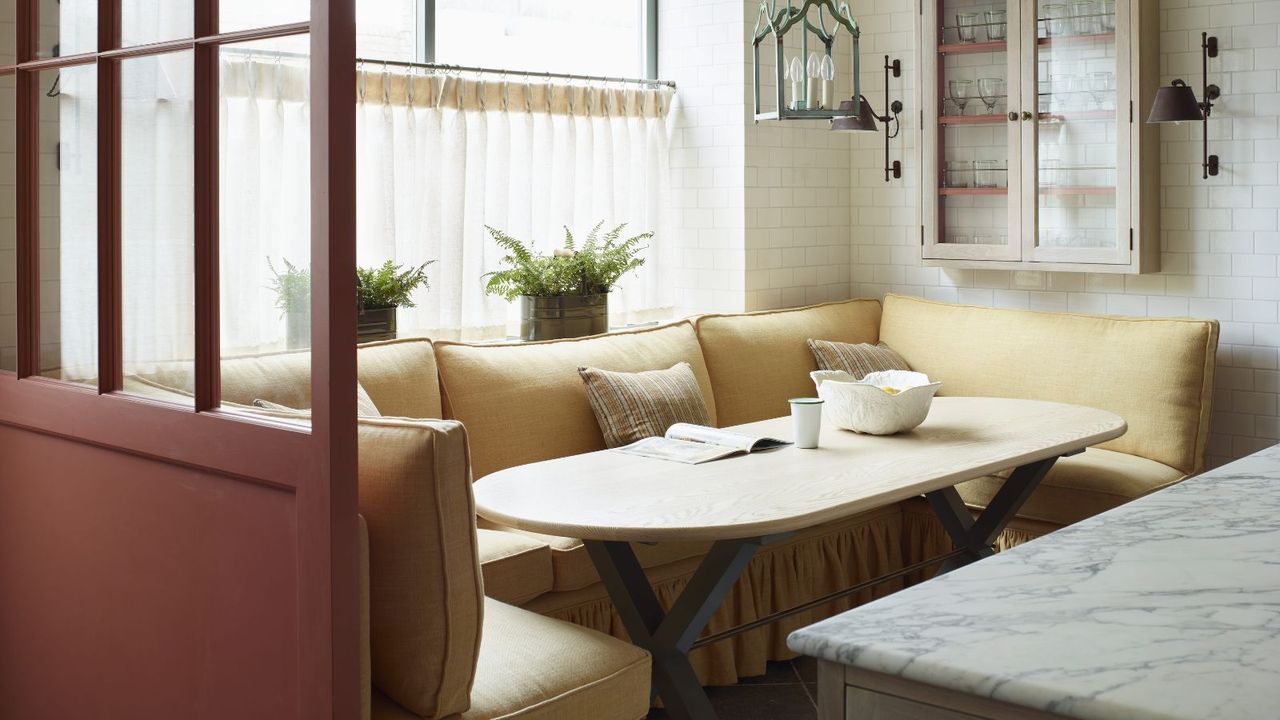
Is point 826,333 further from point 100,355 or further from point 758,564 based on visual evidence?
point 100,355

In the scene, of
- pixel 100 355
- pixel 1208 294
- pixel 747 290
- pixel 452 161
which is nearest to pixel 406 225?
pixel 452 161

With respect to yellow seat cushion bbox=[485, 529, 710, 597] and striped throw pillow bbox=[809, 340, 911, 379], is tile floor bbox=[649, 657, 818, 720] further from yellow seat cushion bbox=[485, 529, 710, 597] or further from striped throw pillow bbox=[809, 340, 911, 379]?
striped throw pillow bbox=[809, 340, 911, 379]

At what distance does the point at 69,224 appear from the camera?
107 inches

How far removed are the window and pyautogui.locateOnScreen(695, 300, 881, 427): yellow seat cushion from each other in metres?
1.20

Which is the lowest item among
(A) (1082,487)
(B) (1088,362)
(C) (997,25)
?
(A) (1082,487)

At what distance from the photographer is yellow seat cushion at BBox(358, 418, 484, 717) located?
2.30m

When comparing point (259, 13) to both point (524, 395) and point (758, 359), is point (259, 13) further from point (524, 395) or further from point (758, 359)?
point (758, 359)

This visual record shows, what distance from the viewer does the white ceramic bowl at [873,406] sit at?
3.67 meters

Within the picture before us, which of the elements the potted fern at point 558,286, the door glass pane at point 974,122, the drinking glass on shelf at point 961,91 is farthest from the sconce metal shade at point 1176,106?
the potted fern at point 558,286

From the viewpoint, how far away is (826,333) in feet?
17.1

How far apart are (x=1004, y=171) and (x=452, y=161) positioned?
214 cm

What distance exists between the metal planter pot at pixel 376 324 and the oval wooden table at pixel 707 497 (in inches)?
36.7

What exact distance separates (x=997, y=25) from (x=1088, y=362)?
1.36m

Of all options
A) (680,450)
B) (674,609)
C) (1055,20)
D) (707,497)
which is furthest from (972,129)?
(674,609)
